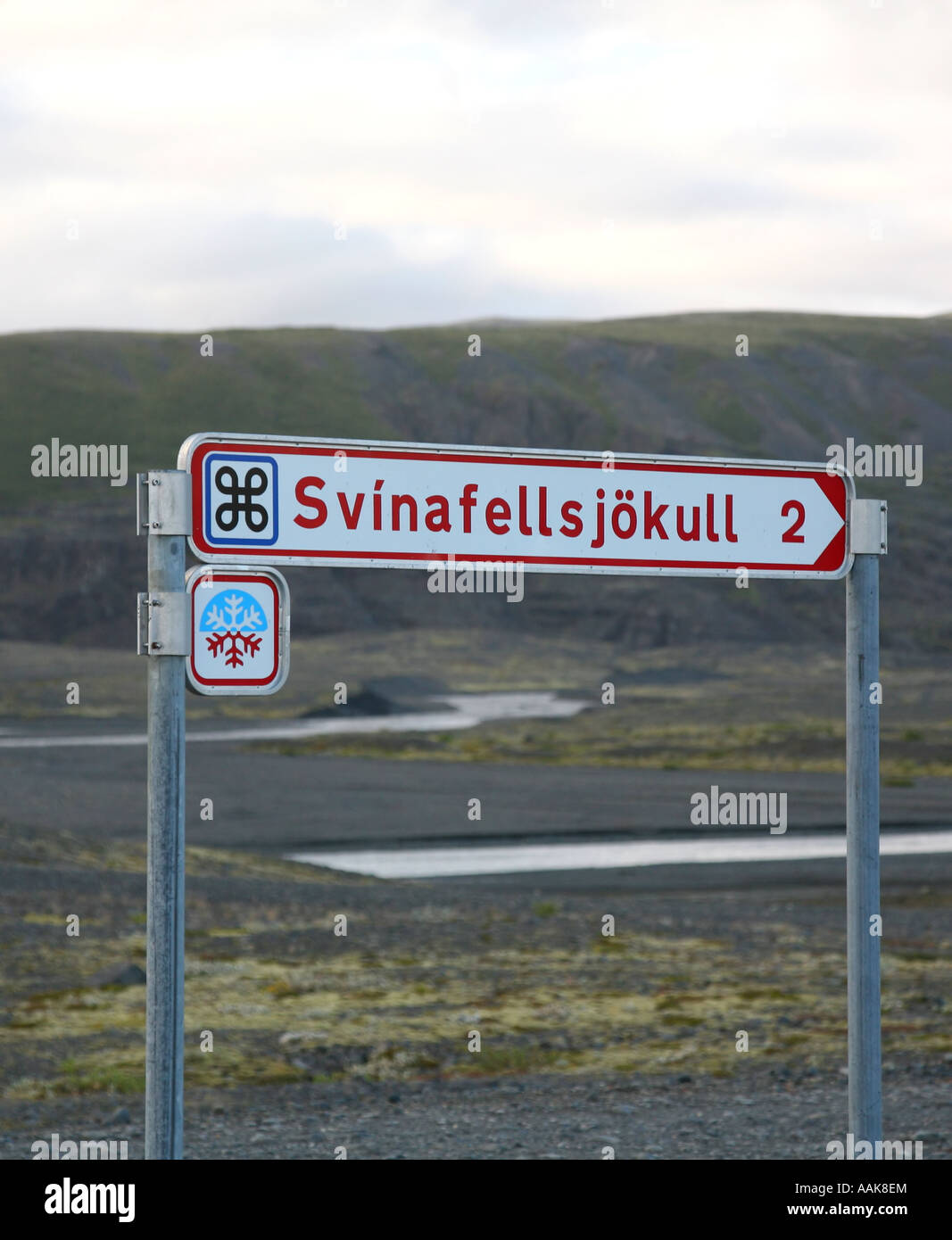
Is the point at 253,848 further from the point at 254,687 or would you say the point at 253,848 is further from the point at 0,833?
the point at 254,687

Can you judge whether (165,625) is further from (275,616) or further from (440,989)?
(440,989)

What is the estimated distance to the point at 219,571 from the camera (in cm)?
412

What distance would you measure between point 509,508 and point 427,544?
0.91 feet

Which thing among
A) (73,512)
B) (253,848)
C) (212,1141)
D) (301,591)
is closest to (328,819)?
(253,848)

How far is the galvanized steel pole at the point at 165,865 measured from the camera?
3945 millimetres

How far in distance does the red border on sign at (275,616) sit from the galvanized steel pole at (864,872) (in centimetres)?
178

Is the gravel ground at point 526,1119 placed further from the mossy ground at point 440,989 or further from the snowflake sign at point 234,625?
the snowflake sign at point 234,625

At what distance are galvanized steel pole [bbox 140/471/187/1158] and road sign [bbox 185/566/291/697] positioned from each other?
47 millimetres

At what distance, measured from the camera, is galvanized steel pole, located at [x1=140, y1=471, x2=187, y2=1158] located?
12.9 ft

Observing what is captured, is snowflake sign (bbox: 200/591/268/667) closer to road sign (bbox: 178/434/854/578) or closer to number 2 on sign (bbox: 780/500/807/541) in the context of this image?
road sign (bbox: 178/434/854/578)

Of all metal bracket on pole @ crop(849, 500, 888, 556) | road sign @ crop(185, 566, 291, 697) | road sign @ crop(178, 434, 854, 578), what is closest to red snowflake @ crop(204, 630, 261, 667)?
road sign @ crop(185, 566, 291, 697)

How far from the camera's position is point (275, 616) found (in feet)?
13.7

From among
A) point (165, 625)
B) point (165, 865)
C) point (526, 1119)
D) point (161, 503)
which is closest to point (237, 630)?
point (165, 625)
